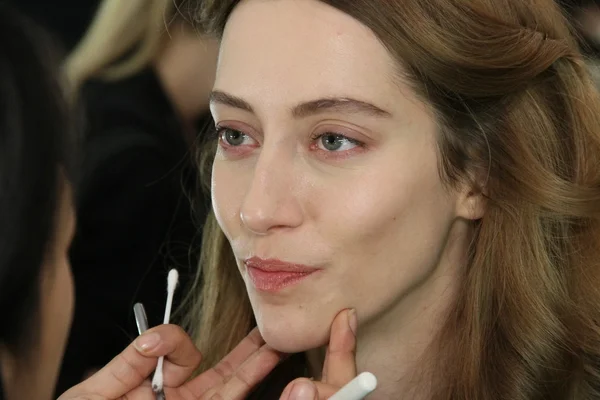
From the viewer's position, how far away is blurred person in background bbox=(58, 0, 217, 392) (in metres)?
1.41

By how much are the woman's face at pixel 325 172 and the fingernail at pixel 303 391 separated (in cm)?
11

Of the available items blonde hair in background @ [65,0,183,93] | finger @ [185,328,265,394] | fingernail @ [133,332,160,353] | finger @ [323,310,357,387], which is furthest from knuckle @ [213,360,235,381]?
blonde hair in background @ [65,0,183,93]

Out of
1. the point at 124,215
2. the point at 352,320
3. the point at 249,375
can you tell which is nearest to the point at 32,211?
the point at 124,215

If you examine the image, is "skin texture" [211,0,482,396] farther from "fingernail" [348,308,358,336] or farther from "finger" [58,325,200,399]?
"finger" [58,325,200,399]

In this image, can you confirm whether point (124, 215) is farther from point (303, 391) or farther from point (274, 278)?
point (303, 391)

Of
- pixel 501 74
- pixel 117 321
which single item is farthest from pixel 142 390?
pixel 501 74

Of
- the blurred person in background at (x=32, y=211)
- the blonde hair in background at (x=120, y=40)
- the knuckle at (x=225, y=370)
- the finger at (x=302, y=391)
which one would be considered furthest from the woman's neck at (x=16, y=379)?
the finger at (x=302, y=391)

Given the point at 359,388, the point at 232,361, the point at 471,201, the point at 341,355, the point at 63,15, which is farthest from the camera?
the point at 63,15

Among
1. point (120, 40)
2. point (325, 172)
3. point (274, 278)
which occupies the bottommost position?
point (274, 278)

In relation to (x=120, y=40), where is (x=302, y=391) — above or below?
below

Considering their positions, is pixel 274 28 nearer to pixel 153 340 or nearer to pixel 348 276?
pixel 348 276

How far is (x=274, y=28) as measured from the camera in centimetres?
108

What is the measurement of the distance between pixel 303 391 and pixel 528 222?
39 centimetres

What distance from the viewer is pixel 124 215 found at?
143cm
